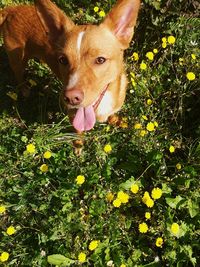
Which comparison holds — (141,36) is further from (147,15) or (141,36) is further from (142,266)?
(142,266)

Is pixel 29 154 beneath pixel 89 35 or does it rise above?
beneath

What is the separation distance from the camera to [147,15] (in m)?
4.77

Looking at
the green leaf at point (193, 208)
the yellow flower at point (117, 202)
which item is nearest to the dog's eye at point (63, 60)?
the yellow flower at point (117, 202)

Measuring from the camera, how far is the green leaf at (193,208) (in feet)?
11.0

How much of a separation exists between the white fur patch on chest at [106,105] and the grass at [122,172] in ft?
0.78

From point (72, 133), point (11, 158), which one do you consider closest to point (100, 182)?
point (72, 133)

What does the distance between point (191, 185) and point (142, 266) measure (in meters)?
0.95

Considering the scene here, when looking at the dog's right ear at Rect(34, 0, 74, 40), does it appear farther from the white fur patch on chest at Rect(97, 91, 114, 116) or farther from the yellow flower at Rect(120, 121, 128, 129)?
the yellow flower at Rect(120, 121, 128, 129)

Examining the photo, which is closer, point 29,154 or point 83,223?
point 83,223

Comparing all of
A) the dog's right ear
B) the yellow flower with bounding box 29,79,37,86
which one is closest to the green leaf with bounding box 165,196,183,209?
the dog's right ear

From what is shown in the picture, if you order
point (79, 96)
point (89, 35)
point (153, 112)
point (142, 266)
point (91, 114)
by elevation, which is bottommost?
point (142, 266)

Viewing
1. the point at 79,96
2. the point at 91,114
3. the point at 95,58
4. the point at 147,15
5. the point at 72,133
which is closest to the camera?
the point at 79,96

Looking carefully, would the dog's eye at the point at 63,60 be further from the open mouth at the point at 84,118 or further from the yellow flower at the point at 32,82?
the yellow flower at the point at 32,82

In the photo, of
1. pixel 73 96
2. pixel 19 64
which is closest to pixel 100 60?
pixel 73 96
